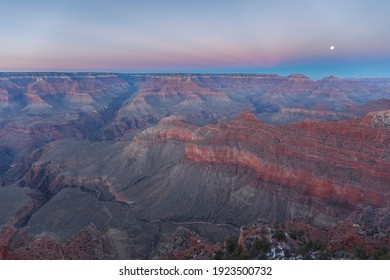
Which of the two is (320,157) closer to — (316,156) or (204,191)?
(316,156)

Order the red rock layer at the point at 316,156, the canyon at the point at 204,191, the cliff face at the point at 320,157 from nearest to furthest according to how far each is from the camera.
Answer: the canyon at the point at 204,191 → the cliff face at the point at 320,157 → the red rock layer at the point at 316,156

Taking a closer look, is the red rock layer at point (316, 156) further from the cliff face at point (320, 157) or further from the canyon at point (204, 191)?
the canyon at point (204, 191)

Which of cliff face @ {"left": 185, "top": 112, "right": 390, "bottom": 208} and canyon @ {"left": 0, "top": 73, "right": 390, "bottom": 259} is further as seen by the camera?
cliff face @ {"left": 185, "top": 112, "right": 390, "bottom": 208}

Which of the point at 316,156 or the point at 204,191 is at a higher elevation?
the point at 316,156

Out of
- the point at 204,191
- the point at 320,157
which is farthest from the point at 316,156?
the point at 204,191

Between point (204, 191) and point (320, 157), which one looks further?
point (204, 191)

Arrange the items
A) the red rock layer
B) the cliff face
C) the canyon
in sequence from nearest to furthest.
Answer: the canyon < the cliff face < the red rock layer

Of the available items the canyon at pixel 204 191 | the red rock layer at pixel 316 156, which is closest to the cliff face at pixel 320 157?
the red rock layer at pixel 316 156

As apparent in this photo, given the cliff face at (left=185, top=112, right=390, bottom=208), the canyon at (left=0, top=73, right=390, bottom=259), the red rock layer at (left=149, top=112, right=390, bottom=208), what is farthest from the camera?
the red rock layer at (left=149, top=112, right=390, bottom=208)

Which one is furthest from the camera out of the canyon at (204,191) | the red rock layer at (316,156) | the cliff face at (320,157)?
the red rock layer at (316,156)

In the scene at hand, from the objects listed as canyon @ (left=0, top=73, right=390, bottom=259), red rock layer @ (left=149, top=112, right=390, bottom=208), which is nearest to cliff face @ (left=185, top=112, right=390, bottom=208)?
red rock layer @ (left=149, top=112, right=390, bottom=208)

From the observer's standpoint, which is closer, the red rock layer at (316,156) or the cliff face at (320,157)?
the cliff face at (320,157)

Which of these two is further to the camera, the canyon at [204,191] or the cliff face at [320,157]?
the cliff face at [320,157]

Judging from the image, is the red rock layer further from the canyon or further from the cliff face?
the canyon
